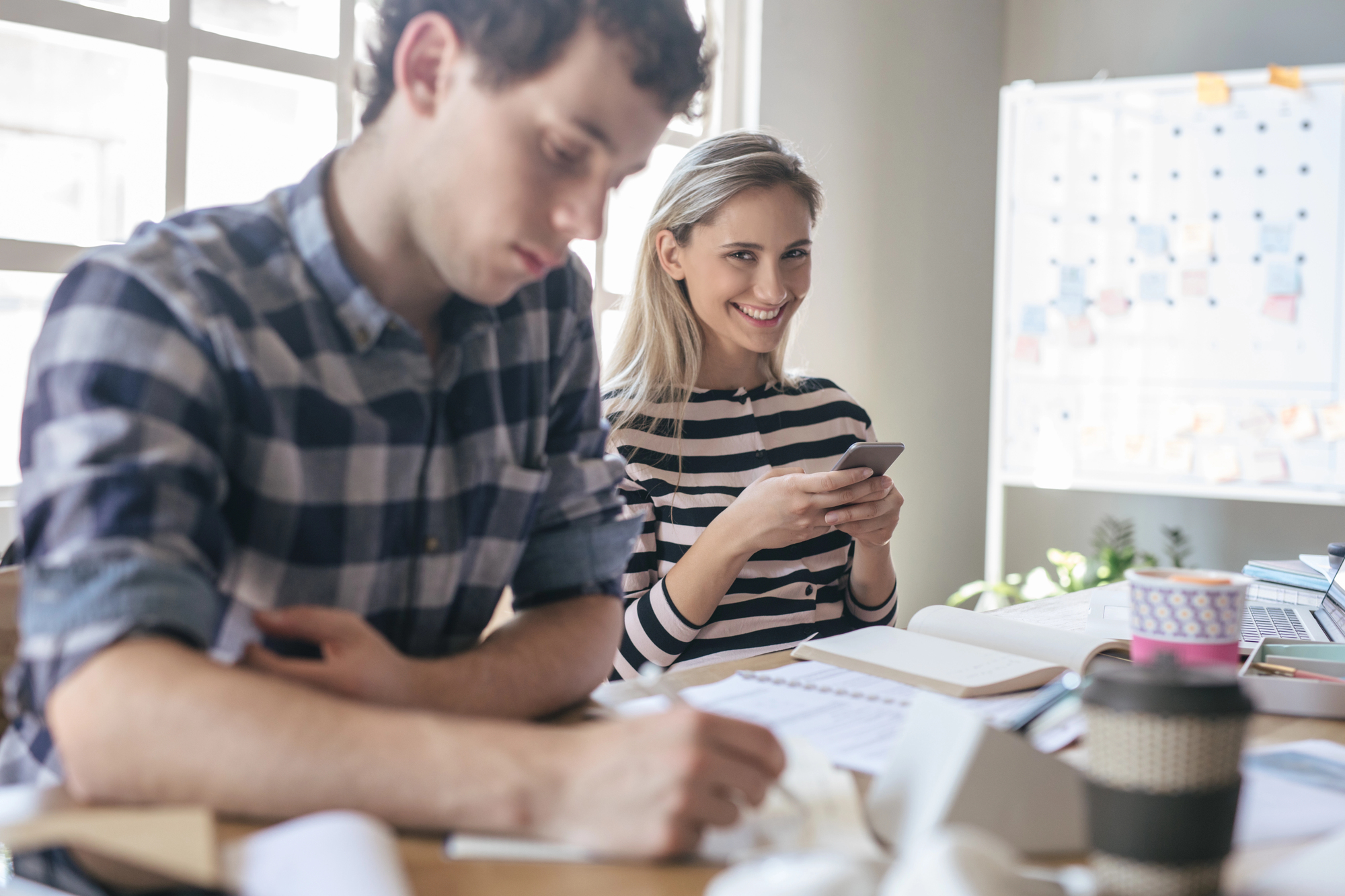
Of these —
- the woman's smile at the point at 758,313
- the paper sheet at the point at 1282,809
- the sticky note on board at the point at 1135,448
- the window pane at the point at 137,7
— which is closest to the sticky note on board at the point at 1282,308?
the sticky note on board at the point at 1135,448

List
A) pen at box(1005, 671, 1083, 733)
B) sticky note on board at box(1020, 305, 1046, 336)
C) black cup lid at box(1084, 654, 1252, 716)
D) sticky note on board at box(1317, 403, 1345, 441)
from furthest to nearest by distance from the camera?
sticky note on board at box(1020, 305, 1046, 336) < sticky note on board at box(1317, 403, 1345, 441) < pen at box(1005, 671, 1083, 733) < black cup lid at box(1084, 654, 1252, 716)

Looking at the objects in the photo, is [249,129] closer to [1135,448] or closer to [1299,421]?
[1135,448]

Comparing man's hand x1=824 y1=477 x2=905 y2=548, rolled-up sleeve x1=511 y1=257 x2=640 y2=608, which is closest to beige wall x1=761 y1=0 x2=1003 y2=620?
man's hand x1=824 y1=477 x2=905 y2=548

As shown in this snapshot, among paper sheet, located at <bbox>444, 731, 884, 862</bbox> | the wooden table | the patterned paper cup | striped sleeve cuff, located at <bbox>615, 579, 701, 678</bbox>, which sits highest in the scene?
the patterned paper cup

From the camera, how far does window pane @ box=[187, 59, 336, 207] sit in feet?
6.48

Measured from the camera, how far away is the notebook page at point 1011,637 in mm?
1063

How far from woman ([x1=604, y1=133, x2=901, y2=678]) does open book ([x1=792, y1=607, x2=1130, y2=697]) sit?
26 cm

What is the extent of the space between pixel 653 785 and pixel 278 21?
6.49 feet

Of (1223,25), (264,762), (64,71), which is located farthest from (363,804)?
(1223,25)

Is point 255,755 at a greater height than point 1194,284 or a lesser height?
lesser

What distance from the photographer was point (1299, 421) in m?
3.03

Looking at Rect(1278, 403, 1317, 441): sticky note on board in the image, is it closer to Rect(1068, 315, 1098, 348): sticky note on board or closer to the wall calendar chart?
the wall calendar chart

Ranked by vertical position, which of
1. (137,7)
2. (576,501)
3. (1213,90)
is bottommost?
(576,501)

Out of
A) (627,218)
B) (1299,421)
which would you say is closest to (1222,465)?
(1299,421)
